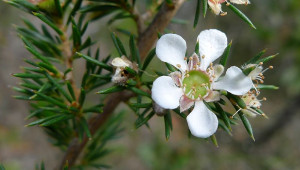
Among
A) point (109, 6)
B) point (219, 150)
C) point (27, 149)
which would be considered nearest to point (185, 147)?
point (219, 150)

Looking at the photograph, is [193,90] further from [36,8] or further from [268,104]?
[268,104]

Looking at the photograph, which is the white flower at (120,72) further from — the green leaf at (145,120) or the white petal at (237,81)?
the white petal at (237,81)

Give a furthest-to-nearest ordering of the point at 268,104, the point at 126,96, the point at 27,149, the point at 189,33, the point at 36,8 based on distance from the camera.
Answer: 1. the point at 268,104
2. the point at 189,33
3. the point at 27,149
4. the point at 126,96
5. the point at 36,8

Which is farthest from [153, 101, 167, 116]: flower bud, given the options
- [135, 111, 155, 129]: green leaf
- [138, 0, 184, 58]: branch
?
[138, 0, 184, 58]: branch

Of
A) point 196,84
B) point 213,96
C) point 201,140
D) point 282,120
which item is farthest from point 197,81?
point 282,120

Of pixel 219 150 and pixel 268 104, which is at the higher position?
pixel 219 150

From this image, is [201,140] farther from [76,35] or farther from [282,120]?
[76,35]

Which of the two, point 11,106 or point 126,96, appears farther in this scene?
point 11,106
